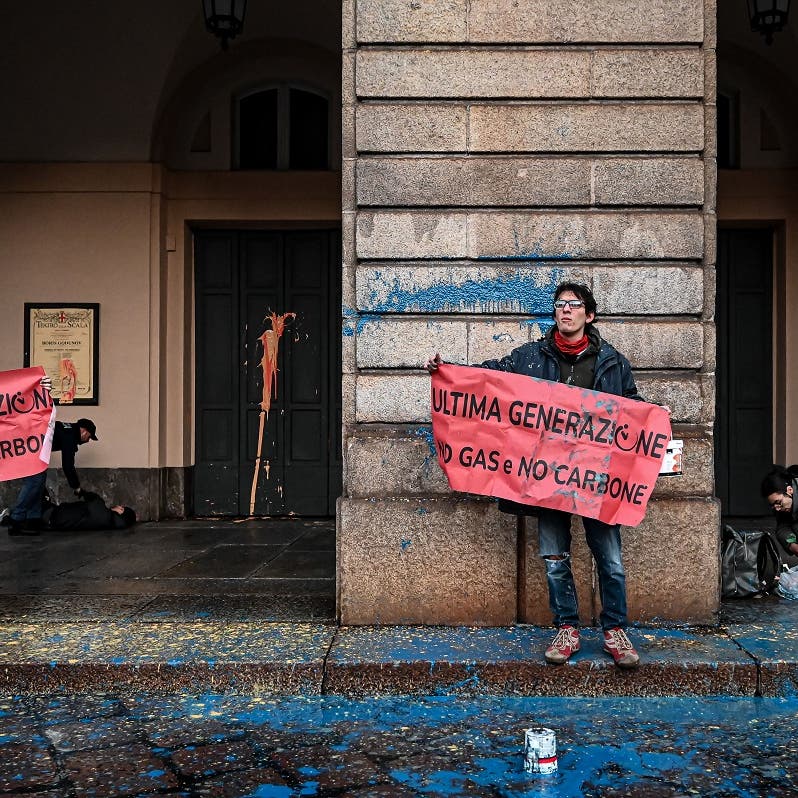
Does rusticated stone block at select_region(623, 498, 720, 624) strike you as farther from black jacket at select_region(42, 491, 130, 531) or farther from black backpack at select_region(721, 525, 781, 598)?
black jacket at select_region(42, 491, 130, 531)

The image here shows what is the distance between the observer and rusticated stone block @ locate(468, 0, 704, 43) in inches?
227

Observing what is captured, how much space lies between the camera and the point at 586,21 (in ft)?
18.9

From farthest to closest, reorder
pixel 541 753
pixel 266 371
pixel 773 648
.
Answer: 1. pixel 266 371
2. pixel 773 648
3. pixel 541 753

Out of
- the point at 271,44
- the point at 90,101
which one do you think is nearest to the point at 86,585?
the point at 90,101

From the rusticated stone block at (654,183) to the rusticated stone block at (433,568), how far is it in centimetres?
203

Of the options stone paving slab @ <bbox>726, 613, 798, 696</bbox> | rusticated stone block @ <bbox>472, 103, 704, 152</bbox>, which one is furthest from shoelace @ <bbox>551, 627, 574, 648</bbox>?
rusticated stone block @ <bbox>472, 103, 704, 152</bbox>

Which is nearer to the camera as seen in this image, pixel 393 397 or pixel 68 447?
pixel 393 397

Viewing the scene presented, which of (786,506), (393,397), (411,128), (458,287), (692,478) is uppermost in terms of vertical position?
(411,128)

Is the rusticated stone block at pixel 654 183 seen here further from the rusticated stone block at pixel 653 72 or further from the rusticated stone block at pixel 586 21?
the rusticated stone block at pixel 586 21

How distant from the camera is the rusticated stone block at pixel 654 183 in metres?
5.77

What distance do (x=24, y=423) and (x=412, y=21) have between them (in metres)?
3.54

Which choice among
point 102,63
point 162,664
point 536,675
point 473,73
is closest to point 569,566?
point 536,675

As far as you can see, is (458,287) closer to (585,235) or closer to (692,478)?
(585,235)

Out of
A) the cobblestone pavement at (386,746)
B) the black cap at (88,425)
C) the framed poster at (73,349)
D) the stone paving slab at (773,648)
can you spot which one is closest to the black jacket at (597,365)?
the stone paving slab at (773,648)
